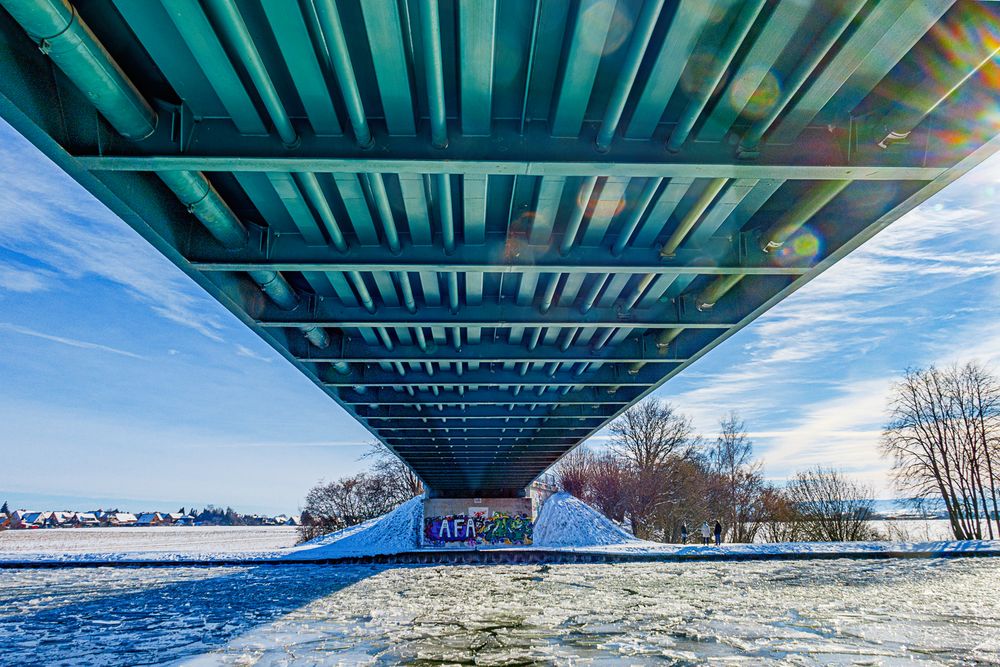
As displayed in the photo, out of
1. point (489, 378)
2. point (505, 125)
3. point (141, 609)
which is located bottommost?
point (141, 609)

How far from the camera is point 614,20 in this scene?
4.62 m

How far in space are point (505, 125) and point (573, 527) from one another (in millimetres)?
35289

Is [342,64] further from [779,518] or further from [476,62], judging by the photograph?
[779,518]

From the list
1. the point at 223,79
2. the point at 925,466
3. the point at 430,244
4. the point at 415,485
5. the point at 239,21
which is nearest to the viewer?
the point at 239,21

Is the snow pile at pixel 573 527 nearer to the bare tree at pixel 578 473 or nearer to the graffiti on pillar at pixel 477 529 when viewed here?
the graffiti on pillar at pixel 477 529

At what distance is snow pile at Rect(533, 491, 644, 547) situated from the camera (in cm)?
3422

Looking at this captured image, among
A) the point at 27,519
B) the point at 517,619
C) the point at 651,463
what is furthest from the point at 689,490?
the point at 27,519

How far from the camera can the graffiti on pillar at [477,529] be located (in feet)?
134

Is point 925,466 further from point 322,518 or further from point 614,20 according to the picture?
point 322,518

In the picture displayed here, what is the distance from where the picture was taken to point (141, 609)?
1071 cm

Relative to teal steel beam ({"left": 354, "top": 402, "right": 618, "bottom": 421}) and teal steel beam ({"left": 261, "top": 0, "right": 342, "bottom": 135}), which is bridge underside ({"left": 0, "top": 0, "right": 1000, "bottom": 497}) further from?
teal steel beam ({"left": 354, "top": 402, "right": 618, "bottom": 421})

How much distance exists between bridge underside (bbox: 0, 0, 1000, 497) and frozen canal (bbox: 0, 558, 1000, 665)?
14.2 ft

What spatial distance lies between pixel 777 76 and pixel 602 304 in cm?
577

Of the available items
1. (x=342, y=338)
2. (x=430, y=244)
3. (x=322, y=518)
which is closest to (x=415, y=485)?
(x=322, y=518)
